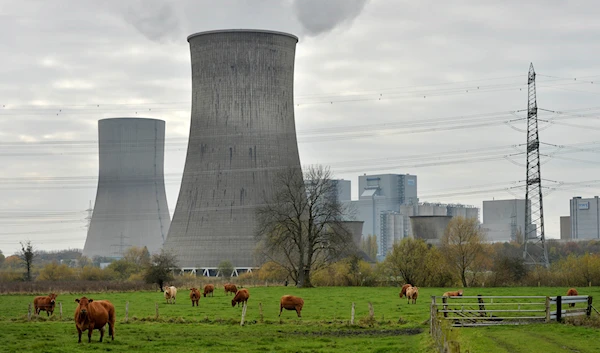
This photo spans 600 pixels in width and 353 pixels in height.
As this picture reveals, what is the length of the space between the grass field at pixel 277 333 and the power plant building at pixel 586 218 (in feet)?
324

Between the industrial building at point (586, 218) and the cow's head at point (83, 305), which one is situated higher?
the industrial building at point (586, 218)

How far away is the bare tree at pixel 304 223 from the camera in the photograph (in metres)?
40.6

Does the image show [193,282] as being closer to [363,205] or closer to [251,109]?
[251,109]

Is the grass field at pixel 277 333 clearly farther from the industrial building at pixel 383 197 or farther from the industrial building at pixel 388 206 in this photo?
the industrial building at pixel 383 197

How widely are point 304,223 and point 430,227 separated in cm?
1523

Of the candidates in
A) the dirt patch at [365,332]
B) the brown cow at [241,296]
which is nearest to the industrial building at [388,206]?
the brown cow at [241,296]

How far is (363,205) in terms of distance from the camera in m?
161

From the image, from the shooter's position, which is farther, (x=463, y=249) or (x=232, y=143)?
(x=232, y=143)

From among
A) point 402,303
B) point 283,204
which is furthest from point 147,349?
point 283,204

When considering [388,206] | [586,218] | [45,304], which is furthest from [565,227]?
[45,304]

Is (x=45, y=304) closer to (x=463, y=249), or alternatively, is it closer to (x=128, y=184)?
(x=463, y=249)

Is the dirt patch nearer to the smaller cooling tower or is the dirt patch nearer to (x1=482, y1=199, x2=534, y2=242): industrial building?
the smaller cooling tower

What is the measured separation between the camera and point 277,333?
55.9ft

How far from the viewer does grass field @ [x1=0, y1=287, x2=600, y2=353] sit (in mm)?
13992
